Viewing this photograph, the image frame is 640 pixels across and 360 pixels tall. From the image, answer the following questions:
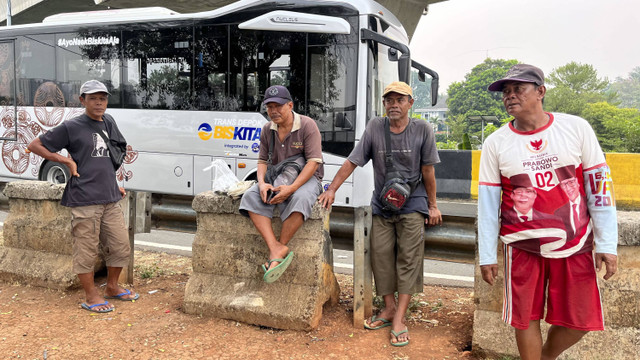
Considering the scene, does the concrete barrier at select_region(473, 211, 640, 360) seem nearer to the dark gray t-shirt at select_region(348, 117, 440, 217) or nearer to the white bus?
the dark gray t-shirt at select_region(348, 117, 440, 217)

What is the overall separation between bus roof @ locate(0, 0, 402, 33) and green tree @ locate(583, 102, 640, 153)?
1455cm

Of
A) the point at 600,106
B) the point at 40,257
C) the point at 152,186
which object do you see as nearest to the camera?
the point at 40,257

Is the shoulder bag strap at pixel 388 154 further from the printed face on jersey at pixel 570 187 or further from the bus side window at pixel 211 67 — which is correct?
the bus side window at pixel 211 67

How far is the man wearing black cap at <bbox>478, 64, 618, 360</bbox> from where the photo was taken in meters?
2.70

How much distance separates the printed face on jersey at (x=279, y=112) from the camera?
3.97 m

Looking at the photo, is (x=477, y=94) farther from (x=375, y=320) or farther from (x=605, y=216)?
(x=605, y=216)

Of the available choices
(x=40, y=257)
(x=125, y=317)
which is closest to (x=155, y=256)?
(x=40, y=257)

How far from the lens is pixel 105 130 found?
442 cm

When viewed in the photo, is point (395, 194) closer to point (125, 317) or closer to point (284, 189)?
point (284, 189)

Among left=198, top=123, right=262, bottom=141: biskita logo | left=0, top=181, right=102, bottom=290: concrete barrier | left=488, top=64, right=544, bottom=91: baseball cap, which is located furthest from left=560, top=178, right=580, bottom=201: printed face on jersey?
left=198, top=123, right=262, bottom=141: biskita logo

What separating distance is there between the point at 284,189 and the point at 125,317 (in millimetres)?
1722

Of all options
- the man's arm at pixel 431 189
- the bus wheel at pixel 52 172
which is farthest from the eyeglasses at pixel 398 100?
the bus wheel at pixel 52 172

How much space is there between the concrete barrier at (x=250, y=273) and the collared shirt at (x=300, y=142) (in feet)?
1.40

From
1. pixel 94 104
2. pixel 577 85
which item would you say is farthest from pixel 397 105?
pixel 577 85
